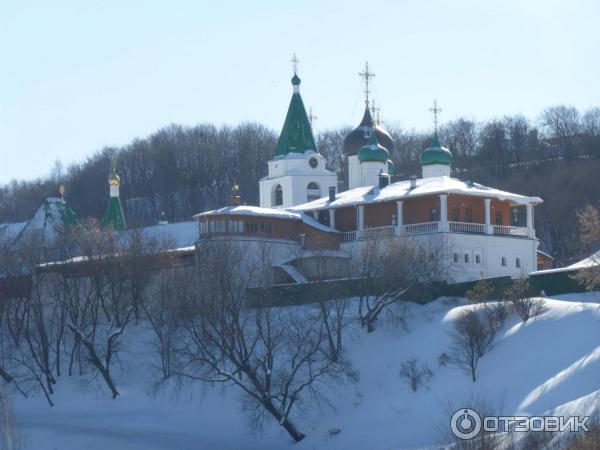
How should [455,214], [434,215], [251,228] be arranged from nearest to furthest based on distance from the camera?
[434,215] < [455,214] < [251,228]

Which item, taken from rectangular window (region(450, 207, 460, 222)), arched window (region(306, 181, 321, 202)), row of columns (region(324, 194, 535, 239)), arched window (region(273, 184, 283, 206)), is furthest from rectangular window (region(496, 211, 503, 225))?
arched window (region(273, 184, 283, 206))

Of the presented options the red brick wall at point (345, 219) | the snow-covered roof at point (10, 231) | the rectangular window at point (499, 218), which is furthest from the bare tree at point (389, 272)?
the snow-covered roof at point (10, 231)

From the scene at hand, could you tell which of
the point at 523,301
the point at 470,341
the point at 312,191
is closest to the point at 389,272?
the point at 523,301

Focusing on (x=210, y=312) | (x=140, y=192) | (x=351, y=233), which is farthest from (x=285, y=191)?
(x=140, y=192)

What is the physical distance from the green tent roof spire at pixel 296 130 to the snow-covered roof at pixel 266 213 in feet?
19.3

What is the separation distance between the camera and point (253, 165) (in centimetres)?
8425

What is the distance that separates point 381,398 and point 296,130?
75.7ft

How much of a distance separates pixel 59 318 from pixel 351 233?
37.7ft

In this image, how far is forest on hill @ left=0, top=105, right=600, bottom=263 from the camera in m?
73.2

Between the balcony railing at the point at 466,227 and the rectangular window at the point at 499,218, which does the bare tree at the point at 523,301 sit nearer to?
the balcony railing at the point at 466,227

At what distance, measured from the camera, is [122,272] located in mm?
52000

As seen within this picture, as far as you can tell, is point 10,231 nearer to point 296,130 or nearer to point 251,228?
point 296,130

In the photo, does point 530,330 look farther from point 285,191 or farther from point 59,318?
point 285,191

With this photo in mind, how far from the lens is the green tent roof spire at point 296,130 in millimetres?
64125
